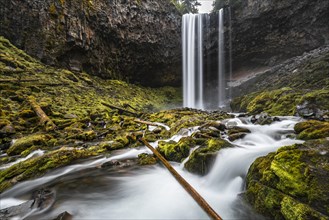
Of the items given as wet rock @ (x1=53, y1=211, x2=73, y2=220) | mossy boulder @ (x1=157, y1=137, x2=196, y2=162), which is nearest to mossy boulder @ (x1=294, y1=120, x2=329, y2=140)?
mossy boulder @ (x1=157, y1=137, x2=196, y2=162)

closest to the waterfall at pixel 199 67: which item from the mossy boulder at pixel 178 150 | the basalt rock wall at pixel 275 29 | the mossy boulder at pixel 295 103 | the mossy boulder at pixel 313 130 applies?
the basalt rock wall at pixel 275 29

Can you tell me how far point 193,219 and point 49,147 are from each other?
18.3 feet

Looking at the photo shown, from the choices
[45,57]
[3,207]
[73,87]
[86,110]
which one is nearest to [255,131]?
[3,207]

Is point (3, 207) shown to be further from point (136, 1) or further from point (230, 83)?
point (230, 83)

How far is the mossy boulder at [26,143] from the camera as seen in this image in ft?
18.9

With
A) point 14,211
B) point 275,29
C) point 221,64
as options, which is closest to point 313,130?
point 14,211

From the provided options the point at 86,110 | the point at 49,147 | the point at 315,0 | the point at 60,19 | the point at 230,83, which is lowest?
the point at 49,147

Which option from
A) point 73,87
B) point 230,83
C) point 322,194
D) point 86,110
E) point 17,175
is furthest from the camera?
point 230,83

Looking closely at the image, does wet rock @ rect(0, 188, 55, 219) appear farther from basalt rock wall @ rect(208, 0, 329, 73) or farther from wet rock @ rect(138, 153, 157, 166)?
basalt rock wall @ rect(208, 0, 329, 73)

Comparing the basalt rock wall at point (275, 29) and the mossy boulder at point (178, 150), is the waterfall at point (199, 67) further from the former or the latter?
the mossy boulder at point (178, 150)

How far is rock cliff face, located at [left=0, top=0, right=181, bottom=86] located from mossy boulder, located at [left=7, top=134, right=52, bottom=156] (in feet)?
39.7

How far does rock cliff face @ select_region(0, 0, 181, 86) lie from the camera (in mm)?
15672

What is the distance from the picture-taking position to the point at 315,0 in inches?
754

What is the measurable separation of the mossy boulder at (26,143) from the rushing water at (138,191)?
2.37 m
